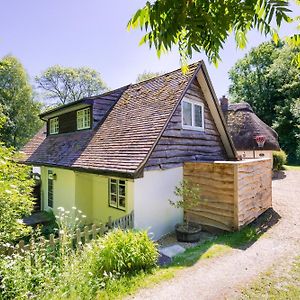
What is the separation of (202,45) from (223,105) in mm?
23831

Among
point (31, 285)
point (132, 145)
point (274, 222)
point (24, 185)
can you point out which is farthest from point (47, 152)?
point (274, 222)

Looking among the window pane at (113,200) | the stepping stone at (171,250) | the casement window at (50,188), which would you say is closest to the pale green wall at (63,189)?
the casement window at (50,188)

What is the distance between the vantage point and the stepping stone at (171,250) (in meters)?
7.32

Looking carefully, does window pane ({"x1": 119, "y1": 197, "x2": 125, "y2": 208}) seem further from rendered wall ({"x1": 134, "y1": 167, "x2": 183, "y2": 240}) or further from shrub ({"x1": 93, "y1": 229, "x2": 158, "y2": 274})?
shrub ({"x1": 93, "y1": 229, "x2": 158, "y2": 274})

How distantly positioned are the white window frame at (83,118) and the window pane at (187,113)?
5271 millimetres

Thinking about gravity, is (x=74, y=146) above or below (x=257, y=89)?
below

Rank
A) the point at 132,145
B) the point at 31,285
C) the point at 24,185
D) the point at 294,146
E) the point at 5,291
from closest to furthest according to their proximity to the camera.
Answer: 1. the point at 5,291
2. the point at 31,285
3. the point at 24,185
4. the point at 132,145
5. the point at 294,146

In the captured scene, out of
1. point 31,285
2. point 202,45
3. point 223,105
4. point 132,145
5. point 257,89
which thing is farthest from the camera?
point 257,89

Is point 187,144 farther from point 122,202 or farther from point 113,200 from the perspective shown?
point 113,200

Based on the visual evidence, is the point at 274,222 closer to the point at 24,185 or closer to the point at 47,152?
the point at 24,185

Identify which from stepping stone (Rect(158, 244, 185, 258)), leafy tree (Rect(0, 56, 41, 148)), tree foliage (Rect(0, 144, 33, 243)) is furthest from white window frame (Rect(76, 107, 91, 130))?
leafy tree (Rect(0, 56, 41, 148))

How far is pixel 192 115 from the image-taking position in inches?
440

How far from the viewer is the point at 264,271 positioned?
6016mm

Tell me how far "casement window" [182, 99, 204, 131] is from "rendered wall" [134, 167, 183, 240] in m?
2.10
